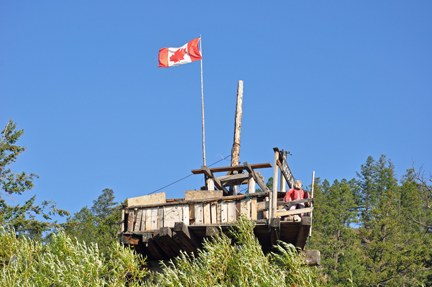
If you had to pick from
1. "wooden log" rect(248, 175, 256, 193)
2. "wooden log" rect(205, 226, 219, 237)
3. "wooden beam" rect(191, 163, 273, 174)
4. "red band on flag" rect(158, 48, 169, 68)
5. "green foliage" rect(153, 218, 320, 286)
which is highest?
"red band on flag" rect(158, 48, 169, 68)

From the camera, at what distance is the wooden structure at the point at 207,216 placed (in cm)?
1598

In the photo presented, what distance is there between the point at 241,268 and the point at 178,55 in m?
14.1

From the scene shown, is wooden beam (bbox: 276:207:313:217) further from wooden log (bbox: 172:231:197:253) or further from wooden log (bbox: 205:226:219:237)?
wooden log (bbox: 172:231:197:253)

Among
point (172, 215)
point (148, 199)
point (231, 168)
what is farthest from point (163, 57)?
point (172, 215)

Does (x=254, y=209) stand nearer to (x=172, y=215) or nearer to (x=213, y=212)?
(x=213, y=212)

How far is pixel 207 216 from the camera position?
1658cm

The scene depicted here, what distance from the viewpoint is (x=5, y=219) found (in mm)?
31141

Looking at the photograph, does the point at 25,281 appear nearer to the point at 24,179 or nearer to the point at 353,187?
the point at 24,179

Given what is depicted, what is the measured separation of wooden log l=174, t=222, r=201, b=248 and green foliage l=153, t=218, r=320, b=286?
901 mm

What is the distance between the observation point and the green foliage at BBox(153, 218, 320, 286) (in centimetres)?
1420

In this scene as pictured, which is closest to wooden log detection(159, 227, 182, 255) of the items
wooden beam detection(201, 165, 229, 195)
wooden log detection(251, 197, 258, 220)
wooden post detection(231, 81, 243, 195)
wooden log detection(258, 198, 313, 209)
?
wooden beam detection(201, 165, 229, 195)

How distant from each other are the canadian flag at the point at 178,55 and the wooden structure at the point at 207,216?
30.7ft

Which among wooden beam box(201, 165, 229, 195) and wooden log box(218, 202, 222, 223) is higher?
wooden beam box(201, 165, 229, 195)

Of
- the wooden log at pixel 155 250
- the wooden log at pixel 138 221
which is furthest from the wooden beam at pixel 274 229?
the wooden log at pixel 138 221
